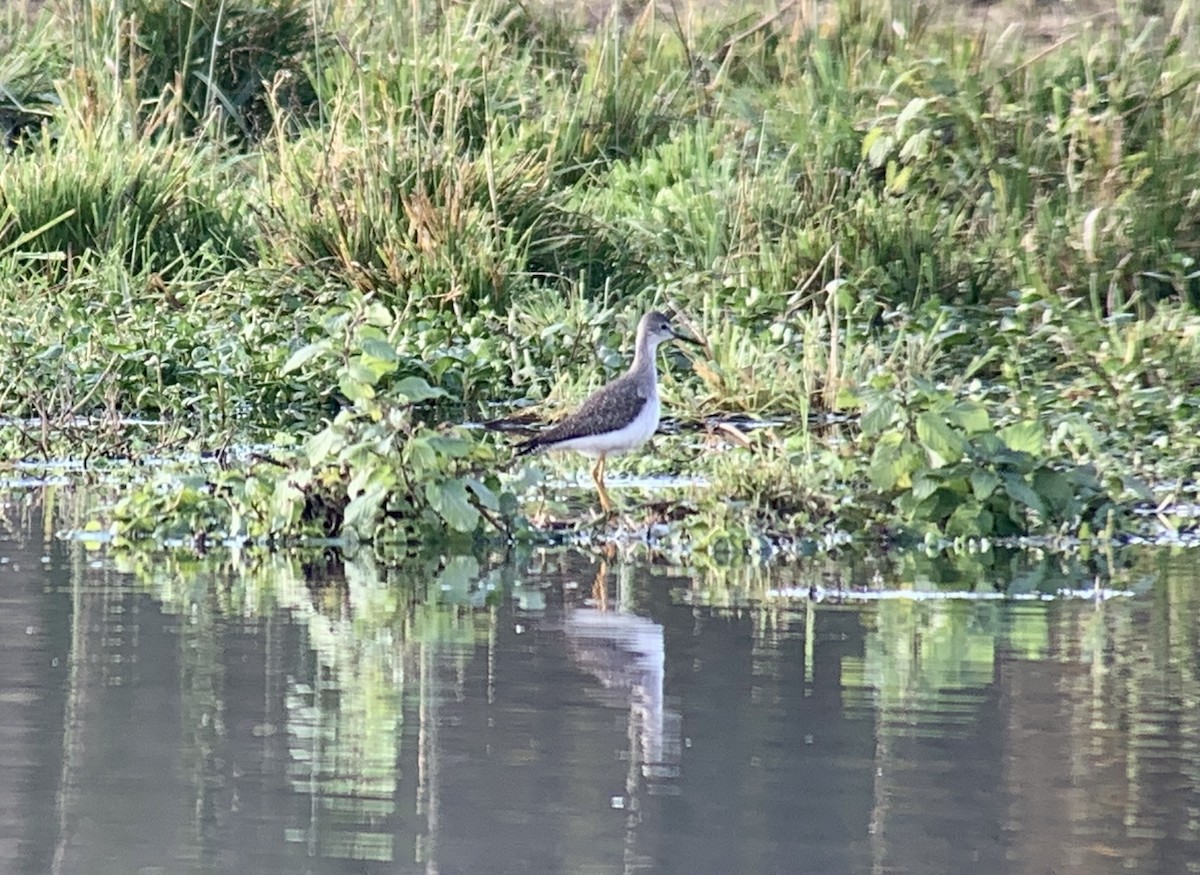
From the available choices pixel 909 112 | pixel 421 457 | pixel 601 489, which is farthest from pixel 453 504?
pixel 909 112

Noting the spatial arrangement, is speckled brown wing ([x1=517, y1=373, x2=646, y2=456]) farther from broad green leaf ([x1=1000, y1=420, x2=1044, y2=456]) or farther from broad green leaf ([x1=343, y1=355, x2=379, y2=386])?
broad green leaf ([x1=1000, y1=420, x2=1044, y2=456])

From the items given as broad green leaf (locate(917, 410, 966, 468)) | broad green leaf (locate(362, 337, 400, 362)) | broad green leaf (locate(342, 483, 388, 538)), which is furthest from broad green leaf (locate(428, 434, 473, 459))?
broad green leaf (locate(917, 410, 966, 468))

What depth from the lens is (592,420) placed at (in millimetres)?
8594

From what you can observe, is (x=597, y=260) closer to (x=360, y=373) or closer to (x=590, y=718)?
(x=360, y=373)

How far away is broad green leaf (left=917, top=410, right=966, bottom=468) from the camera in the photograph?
7.94m

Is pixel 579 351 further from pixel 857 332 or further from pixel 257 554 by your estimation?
pixel 257 554

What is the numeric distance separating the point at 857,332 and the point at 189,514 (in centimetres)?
396

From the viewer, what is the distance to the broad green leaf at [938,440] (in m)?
7.94

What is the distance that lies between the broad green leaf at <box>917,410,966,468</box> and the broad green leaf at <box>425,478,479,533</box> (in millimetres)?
1358

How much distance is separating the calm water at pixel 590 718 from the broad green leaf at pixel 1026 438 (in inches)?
23.7

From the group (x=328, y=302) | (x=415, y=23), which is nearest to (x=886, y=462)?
(x=328, y=302)

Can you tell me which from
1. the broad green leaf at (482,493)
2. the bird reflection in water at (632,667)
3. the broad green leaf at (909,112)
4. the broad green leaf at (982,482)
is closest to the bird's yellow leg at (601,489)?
the broad green leaf at (482,493)

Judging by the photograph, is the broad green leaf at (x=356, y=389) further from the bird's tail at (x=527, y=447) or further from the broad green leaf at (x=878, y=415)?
the broad green leaf at (x=878, y=415)

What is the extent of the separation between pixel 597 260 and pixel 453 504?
15.8ft
